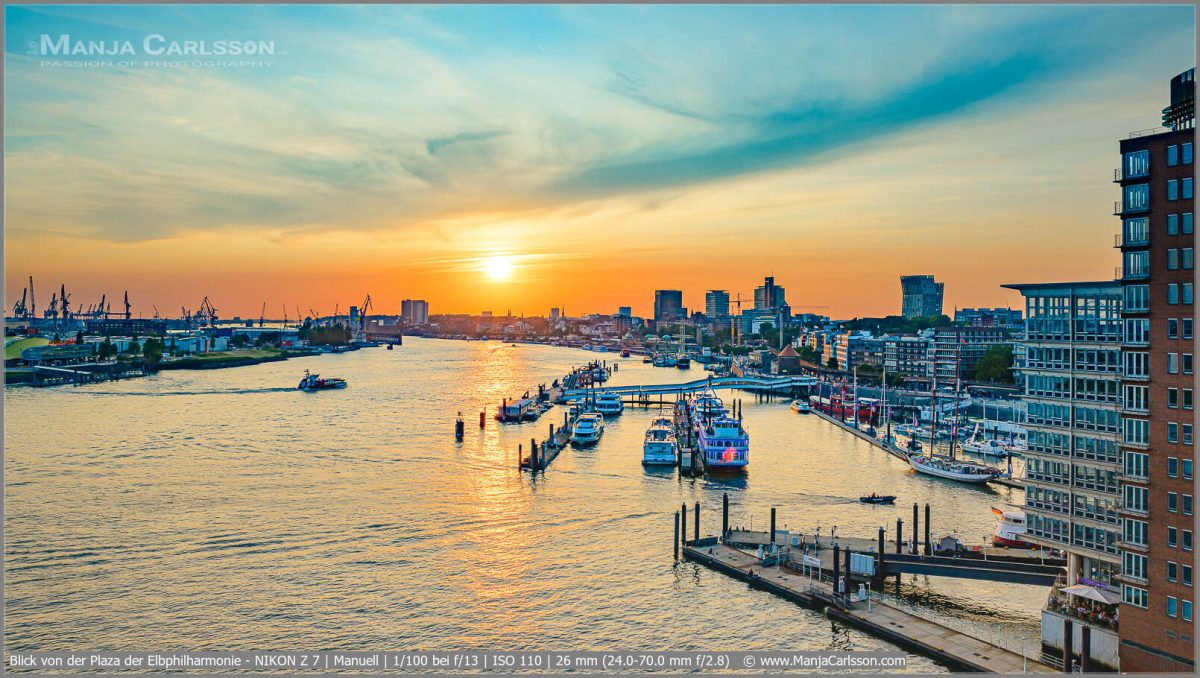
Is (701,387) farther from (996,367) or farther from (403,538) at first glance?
(403,538)

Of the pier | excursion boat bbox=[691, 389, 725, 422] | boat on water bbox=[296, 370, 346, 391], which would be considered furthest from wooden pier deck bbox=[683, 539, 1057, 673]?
boat on water bbox=[296, 370, 346, 391]

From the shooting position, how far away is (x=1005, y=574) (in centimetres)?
1370

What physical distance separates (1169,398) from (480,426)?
2902 centimetres

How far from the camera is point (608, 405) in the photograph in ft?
139

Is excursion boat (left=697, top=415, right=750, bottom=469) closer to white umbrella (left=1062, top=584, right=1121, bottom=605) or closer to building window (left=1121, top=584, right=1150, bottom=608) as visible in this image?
white umbrella (left=1062, top=584, right=1121, bottom=605)

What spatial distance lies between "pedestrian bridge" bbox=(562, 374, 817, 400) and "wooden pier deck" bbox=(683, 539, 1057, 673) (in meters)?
29.1

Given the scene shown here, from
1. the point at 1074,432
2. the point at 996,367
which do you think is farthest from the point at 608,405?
the point at 1074,432

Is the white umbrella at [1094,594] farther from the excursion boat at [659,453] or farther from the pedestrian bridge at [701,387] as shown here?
the pedestrian bridge at [701,387]

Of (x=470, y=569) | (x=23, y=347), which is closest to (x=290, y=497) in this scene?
(x=470, y=569)

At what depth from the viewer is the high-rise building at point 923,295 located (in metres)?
125

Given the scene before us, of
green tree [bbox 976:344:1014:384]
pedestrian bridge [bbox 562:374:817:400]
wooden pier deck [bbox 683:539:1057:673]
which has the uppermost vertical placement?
green tree [bbox 976:344:1014:384]

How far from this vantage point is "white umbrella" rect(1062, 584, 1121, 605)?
10.5 metres

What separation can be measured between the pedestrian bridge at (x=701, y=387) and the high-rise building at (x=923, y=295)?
255 feet

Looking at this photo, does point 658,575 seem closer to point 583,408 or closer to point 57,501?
point 57,501
